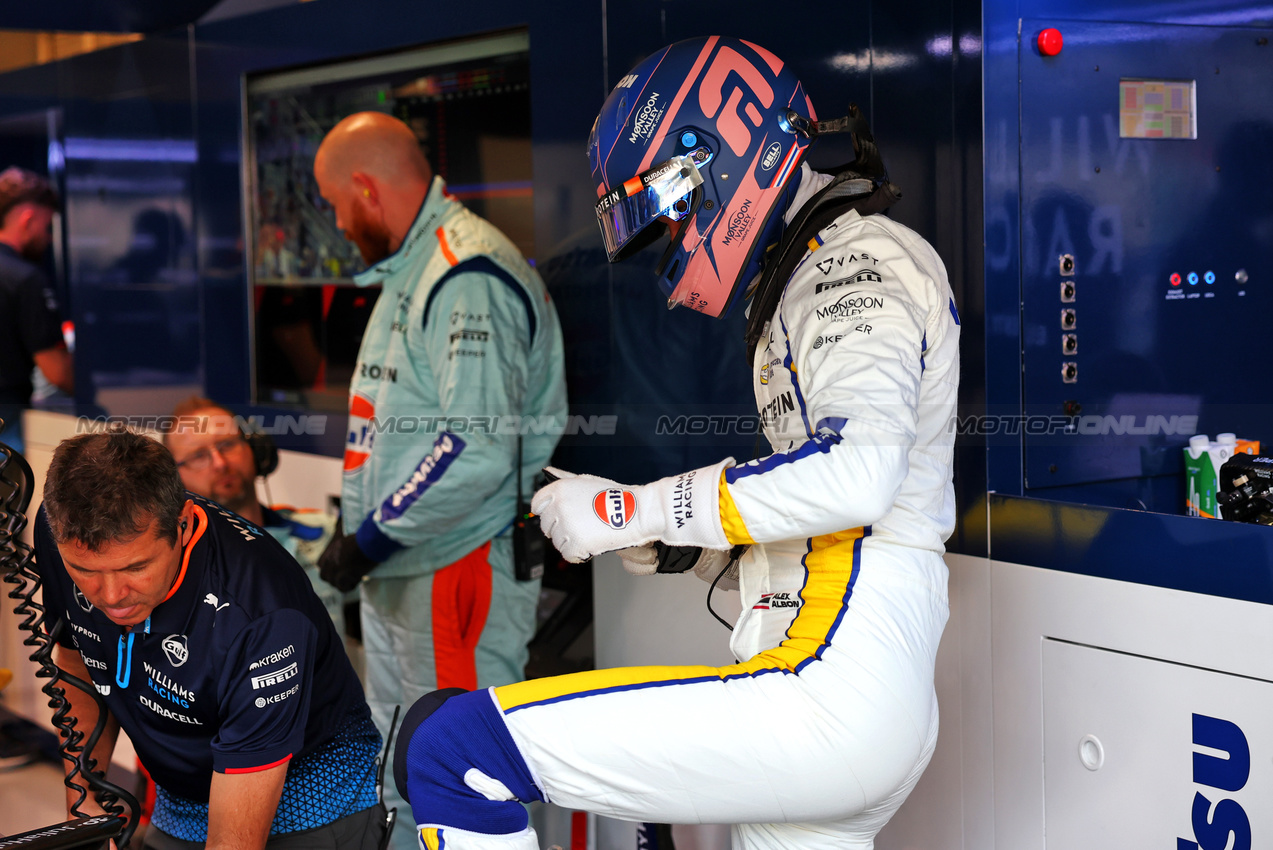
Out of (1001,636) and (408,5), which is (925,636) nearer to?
(1001,636)

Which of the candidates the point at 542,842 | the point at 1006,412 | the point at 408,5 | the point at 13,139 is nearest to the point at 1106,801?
the point at 1006,412

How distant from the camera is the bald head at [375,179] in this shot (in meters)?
2.87

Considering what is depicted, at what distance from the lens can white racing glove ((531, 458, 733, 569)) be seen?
142 cm

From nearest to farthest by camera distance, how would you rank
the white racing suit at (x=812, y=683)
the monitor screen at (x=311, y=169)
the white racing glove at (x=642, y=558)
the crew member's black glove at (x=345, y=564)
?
1. the white racing suit at (x=812, y=683)
2. the white racing glove at (x=642, y=558)
3. the crew member's black glove at (x=345, y=564)
4. the monitor screen at (x=311, y=169)

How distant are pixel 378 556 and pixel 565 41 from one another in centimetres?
132

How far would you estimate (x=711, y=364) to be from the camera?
2.64 m

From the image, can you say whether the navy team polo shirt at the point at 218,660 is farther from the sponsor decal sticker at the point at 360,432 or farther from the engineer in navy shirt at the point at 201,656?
the sponsor decal sticker at the point at 360,432

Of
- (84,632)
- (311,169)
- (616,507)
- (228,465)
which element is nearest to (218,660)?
(84,632)

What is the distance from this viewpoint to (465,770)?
1.38 m

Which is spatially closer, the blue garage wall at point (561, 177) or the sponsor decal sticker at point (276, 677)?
the sponsor decal sticker at point (276, 677)

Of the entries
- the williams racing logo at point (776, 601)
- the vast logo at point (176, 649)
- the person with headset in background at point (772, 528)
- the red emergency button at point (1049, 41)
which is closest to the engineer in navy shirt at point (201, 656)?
the vast logo at point (176, 649)

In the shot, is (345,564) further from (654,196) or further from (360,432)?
(654,196)

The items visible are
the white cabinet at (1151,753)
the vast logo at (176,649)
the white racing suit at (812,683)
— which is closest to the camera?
the white racing suit at (812,683)

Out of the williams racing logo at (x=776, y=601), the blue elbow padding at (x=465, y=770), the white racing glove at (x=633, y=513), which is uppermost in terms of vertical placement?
the white racing glove at (x=633, y=513)
